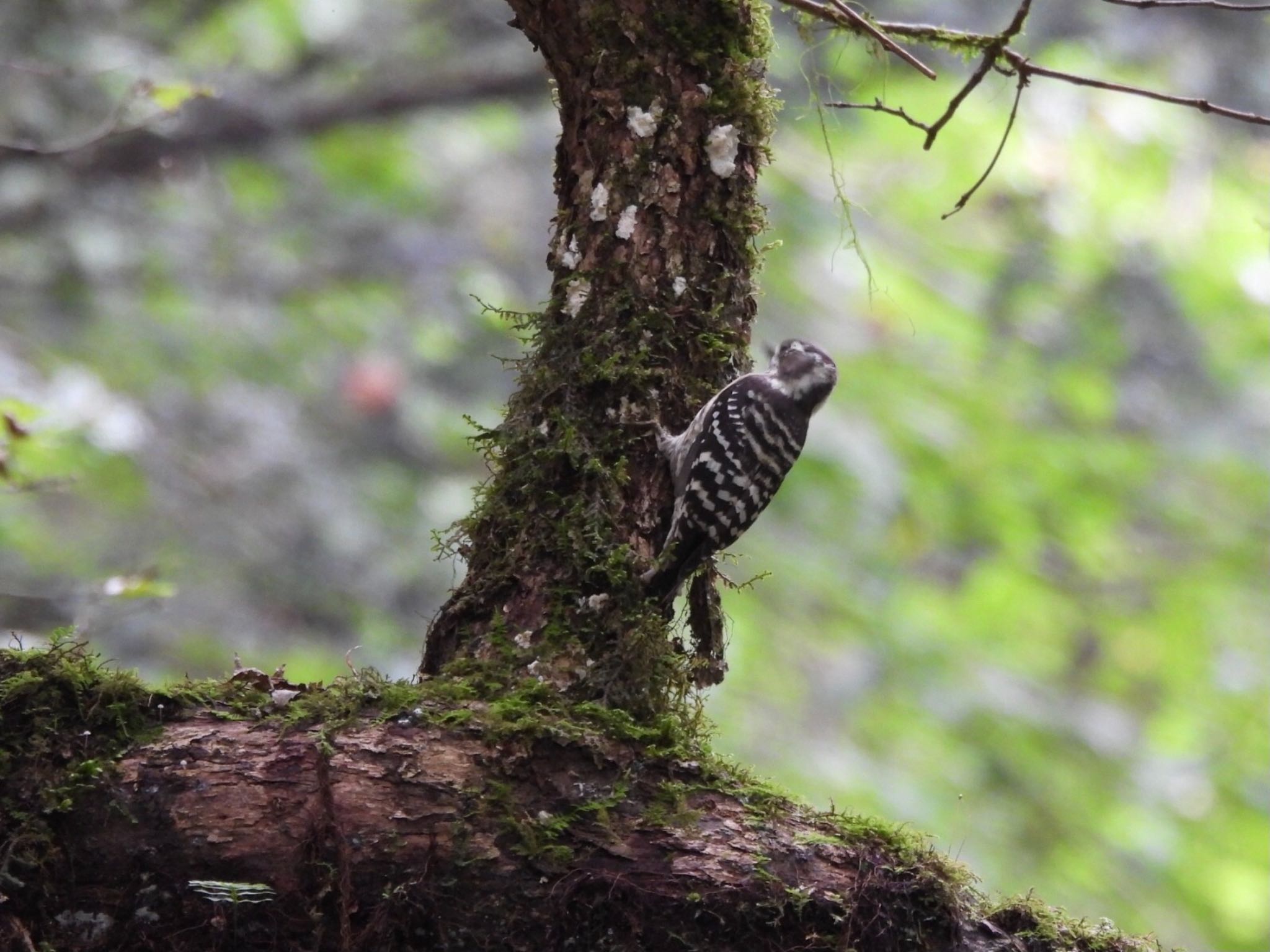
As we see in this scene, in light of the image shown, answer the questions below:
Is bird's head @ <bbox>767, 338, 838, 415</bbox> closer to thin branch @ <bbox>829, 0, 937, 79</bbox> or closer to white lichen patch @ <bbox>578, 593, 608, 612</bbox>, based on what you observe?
thin branch @ <bbox>829, 0, 937, 79</bbox>

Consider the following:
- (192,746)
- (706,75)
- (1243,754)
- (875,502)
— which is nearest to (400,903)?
(192,746)

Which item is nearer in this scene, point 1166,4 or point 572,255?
point 1166,4

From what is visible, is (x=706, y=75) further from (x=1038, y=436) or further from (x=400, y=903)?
(x=1038, y=436)

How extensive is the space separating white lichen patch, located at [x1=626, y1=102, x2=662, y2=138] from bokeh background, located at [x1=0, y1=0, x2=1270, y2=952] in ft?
14.8

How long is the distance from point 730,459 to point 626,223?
73 centimetres

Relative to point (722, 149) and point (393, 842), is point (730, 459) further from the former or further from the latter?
point (393, 842)

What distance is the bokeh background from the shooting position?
8.36 meters

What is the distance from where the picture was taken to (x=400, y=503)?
8992 millimetres

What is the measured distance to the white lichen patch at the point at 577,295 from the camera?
355 centimetres

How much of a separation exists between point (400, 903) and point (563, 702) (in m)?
0.58

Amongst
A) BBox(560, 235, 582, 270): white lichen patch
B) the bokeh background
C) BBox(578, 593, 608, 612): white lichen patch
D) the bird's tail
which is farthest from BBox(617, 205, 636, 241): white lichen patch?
the bokeh background

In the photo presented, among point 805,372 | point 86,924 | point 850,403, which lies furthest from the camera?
point 850,403

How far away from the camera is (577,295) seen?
355 cm

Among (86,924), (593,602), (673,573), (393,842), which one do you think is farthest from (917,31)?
(86,924)
